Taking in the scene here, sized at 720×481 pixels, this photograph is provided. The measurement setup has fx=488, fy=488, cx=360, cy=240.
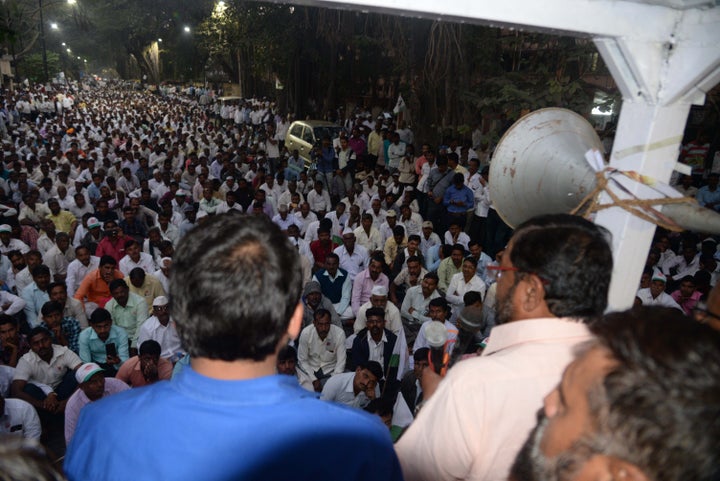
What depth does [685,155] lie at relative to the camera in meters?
9.88

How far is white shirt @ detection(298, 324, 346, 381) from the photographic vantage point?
4.73 metres

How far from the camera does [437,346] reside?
187 cm

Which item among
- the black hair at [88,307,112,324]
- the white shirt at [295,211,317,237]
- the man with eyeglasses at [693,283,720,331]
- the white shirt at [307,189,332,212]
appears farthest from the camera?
the white shirt at [307,189,332,212]

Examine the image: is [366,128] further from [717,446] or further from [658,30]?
[717,446]

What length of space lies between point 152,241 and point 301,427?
6217 millimetres

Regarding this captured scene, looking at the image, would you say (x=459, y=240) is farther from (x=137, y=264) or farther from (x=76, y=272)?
(x=76, y=272)

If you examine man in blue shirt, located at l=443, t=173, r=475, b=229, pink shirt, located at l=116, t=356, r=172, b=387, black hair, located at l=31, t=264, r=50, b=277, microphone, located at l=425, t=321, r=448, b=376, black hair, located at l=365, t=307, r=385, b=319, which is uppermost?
microphone, located at l=425, t=321, r=448, b=376

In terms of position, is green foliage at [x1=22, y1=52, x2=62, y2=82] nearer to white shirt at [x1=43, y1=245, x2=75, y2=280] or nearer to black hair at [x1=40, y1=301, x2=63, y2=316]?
white shirt at [x1=43, y1=245, x2=75, y2=280]

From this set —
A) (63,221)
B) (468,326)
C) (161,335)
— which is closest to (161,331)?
(161,335)

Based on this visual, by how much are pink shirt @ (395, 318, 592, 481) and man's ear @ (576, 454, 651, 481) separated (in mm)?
495

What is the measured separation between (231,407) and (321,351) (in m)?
3.88

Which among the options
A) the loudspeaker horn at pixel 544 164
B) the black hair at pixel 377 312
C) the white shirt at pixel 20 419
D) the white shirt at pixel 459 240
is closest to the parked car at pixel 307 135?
the white shirt at pixel 459 240

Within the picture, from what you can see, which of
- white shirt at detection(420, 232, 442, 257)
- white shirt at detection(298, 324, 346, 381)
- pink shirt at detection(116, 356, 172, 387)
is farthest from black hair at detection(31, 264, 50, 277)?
white shirt at detection(420, 232, 442, 257)

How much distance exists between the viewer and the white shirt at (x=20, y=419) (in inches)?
140
